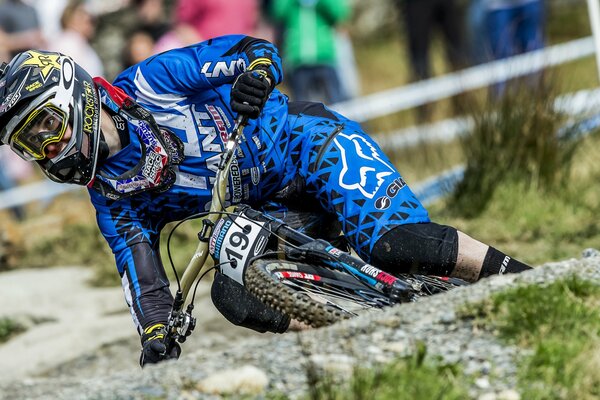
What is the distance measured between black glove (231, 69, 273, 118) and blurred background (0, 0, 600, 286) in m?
3.49

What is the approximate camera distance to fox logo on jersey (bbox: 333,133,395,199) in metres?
4.91

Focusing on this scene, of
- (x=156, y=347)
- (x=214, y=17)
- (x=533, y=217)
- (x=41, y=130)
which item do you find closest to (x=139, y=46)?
(x=214, y=17)

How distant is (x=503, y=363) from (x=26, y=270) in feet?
23.9

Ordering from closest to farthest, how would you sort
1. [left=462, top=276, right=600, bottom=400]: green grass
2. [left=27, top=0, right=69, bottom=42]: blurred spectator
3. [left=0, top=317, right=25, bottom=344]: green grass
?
[left=462, top=276, right=600, bottom=400]: green grass
[left=0, top=317, right=25, bottom=344]: green grass
[left=27, top=0, right=69, bottom=42]: blurred spectator

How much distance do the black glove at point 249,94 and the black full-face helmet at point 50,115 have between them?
652mm

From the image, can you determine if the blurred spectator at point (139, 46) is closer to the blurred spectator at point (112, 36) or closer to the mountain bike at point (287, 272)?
the mountain bike at point (287, 272)

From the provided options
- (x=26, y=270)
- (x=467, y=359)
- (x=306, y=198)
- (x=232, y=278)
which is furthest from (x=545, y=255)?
(x=26, y=270)

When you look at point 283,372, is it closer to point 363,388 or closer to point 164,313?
point 363,388

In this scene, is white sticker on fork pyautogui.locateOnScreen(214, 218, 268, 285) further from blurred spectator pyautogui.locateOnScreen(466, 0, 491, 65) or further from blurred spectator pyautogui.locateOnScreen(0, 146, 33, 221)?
blurred spectator pyautogui.locateOnScreen(0, 146, 33, 221)

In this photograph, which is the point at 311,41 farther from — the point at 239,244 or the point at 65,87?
the point at 239,244

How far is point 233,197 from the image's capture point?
5188 millimetres

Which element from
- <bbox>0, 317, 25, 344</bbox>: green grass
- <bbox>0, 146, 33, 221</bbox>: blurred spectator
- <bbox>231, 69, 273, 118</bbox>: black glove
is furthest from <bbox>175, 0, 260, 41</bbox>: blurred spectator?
<bbox>231, 69, 273, 118</bbox>: black glove

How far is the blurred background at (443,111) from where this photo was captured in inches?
331

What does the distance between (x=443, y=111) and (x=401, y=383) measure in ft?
24.2
